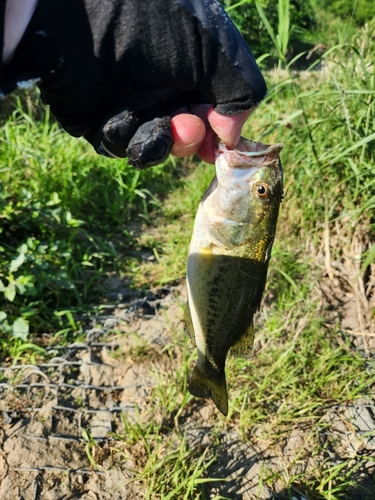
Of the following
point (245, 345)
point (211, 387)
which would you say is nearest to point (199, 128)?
point (245, 345)

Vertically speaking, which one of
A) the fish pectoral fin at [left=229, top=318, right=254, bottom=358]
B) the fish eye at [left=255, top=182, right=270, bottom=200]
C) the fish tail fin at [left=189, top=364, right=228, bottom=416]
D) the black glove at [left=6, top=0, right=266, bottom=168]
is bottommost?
the fish tail fin at [left=189, top=364, right=228, bottom=416]

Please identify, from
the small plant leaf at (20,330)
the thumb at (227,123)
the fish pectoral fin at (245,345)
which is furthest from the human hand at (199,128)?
the small plant leaf at (20,330)

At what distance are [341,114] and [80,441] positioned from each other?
9.43 feet

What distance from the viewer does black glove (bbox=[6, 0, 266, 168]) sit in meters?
1.34

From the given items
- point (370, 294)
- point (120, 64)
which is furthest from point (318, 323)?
point (120, 64)

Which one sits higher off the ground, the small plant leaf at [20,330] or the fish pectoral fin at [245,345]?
the fish pectoral fin at [245,345]

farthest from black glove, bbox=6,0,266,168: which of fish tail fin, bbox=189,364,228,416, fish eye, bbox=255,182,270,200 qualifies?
fish tail fin, bbox=189,364,228,416

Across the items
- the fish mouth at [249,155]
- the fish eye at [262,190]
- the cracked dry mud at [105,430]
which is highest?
the fish mouth at [249,155]

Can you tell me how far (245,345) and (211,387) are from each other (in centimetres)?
27

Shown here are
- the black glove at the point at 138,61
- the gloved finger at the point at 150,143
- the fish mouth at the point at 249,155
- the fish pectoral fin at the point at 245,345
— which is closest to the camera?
the black glove at the point at 138,61

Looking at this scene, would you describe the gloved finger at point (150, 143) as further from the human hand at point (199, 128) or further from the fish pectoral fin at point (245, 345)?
the fish pectoral fin at point (245, 345)

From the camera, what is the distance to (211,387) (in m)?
2.08

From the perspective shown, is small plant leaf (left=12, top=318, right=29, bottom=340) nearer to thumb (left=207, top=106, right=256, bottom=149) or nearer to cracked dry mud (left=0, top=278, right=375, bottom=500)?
cracked dry mud (left=0, top=278, right=375, bottom=500)

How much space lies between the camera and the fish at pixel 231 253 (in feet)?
5.84
